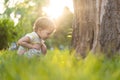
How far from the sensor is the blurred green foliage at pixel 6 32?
56.4ft

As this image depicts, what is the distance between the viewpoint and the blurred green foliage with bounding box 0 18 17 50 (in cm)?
1719

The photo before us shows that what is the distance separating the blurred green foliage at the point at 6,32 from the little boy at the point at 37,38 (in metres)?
9.76

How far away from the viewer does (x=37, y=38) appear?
741 centimetres

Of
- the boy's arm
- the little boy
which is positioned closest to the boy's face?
the little boy

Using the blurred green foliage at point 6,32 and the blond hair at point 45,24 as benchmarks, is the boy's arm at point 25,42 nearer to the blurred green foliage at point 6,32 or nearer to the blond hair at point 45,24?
the blond hair at point 45,24

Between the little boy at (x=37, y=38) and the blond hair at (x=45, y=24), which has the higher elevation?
the blond hair at (x=45, y=24)

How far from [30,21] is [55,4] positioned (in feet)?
33.9

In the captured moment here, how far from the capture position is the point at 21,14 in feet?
137

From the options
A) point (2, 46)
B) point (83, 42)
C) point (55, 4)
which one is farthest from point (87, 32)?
point (55, 4)

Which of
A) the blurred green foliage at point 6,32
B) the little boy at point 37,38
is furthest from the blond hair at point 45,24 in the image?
the blurred green foliage at point 6,32

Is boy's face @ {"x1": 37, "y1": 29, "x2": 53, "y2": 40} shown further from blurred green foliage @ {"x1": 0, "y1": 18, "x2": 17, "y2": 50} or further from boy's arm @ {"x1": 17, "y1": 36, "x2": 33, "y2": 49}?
blurred green foliage @ {"x1": 0, "y1": 18, "x2": 17, "y2": 50}

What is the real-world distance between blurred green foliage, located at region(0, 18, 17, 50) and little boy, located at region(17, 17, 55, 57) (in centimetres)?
976

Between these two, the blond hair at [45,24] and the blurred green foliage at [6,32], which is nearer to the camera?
the blond hair at [45,24]

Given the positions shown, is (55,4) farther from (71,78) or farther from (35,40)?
(71,78)
